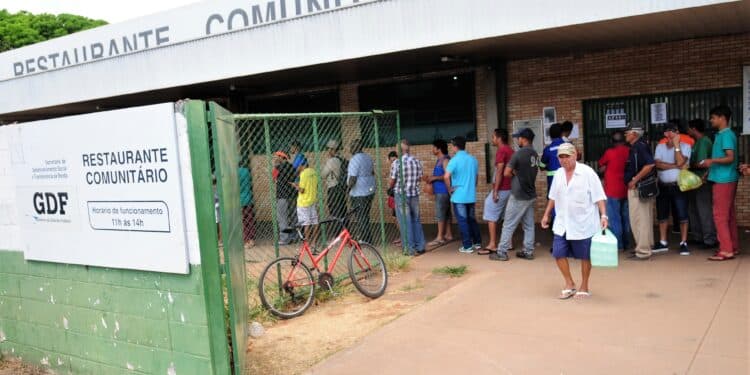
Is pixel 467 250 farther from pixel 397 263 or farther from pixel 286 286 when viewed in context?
pixel 286 286

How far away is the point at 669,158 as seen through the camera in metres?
7.57

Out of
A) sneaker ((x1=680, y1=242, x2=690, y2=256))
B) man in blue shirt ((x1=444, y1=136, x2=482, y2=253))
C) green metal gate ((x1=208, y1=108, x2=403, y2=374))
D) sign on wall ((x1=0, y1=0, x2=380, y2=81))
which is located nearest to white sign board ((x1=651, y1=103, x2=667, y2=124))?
sneaker ((x1=680, y1=242, x2=690, y2=256))

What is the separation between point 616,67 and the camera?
32.4ft

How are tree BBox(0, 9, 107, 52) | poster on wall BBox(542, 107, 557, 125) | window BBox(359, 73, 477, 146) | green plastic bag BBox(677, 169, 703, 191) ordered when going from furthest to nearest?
tree BBox(0, 9, 107, 52) < window BBox(359, 73, 477, 146) < poster on wall BBox(542, 107, 557, 125) < green plastic bag BBox(677, 169, 703, 191)

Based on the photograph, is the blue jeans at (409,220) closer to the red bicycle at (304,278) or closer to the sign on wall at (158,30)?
the red bicycle at (304,278)

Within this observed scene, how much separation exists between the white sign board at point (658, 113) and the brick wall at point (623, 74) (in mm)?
238

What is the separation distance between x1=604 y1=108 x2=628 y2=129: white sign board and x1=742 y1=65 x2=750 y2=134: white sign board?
1.72 m

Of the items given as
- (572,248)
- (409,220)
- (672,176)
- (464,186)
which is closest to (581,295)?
(572,248)

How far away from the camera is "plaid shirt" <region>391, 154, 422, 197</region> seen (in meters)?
8.77

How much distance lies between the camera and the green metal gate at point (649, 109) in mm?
Answer: 9086

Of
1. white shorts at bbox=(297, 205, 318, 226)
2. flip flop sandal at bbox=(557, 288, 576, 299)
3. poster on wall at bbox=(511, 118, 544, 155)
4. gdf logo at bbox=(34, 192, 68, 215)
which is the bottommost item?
flip flop sandal at bbox=(557, 288, 576, 299)

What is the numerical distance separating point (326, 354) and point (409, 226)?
4140 millimetres

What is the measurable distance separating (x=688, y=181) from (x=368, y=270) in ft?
14.0

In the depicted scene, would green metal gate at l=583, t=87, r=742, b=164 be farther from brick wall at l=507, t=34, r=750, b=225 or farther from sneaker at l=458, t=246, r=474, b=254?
sneaker at l=458, t=246, r=474, b=254
